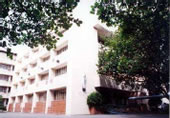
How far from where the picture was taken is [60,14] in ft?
19.2

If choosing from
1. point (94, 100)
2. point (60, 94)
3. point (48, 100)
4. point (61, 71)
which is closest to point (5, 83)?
point (48, 100)

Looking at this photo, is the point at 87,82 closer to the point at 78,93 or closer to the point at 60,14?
the point at 78,93

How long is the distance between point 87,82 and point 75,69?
1972mm

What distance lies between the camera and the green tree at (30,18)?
5.16 meters

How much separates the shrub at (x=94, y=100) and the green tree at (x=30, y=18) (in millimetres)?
10387

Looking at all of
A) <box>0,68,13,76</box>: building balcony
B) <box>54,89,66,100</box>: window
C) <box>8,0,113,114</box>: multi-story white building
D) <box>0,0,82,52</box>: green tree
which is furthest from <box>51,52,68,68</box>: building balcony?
<box>0,68,13,76</box>: building balcony

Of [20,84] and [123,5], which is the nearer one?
[123,5]

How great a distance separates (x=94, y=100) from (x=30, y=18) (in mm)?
11550

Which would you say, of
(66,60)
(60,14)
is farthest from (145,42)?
(66,60)

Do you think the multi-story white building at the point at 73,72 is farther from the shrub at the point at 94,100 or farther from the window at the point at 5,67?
the window at the point at 5,67

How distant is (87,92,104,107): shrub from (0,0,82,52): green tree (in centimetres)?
1039

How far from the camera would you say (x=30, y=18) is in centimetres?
551

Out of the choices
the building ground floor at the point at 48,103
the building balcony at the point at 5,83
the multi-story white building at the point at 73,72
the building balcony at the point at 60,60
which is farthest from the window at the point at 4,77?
the building balcony at the point at 60,60

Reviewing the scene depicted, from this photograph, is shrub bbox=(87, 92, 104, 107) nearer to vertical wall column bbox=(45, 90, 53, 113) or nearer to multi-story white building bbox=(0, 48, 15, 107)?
vertical wall column bbox=(45, 90, 53, 113)
